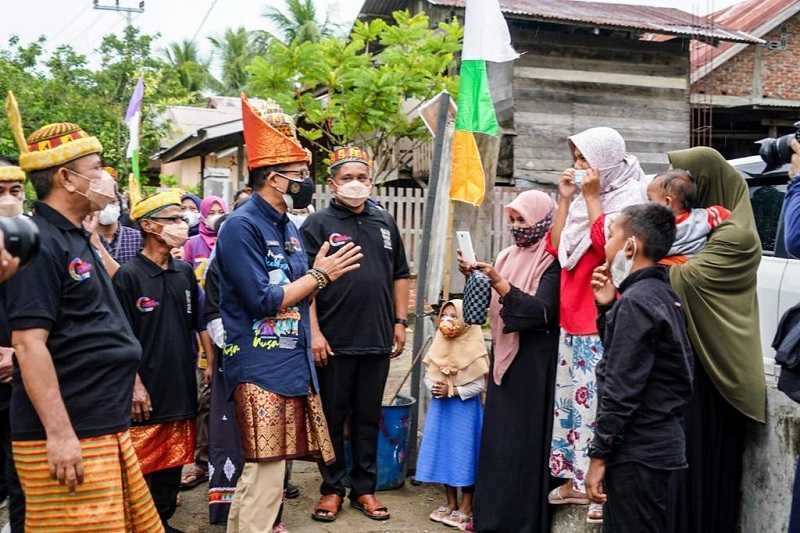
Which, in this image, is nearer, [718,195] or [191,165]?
[718,195]

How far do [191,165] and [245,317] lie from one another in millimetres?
21375

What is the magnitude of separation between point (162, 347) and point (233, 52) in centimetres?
3952

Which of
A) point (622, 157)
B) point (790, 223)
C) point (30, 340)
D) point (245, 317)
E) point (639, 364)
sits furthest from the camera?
point (622, 157)

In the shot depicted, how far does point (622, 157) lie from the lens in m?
4.43

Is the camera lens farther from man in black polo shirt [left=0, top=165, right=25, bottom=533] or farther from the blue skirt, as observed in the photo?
the blue skirt

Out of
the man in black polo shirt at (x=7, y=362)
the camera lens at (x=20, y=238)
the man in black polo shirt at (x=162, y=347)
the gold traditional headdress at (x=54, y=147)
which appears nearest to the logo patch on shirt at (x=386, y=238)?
the man in black polo shirt at (x=162, y=347)

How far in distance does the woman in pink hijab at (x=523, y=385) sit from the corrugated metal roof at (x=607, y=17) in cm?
1105

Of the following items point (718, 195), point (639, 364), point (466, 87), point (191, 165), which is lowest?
point (639, 364)

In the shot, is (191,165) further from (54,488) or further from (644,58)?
Answer: (54,488)

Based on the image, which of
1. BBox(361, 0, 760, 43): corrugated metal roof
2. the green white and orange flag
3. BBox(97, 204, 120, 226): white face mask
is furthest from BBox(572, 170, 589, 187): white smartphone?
BBox(361, 0, 760, 43): corrugated metal roof

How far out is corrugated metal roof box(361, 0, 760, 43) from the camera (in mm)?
15500

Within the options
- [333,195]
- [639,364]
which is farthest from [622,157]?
[333,195]

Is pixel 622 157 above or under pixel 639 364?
above

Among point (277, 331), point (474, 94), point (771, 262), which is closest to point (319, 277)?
point (277, 331)
